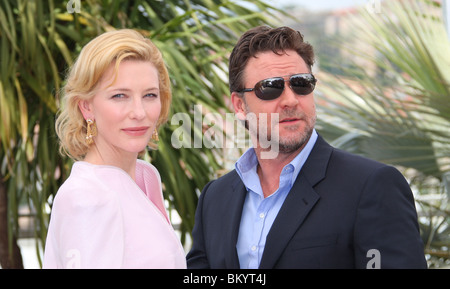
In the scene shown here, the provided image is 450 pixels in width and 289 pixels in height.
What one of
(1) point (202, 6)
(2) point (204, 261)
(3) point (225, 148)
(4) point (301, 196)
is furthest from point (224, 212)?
(1) point (202, 6)

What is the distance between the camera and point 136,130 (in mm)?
1295

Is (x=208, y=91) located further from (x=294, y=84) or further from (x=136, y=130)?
(x=136, y=130)

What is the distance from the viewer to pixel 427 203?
114 inches

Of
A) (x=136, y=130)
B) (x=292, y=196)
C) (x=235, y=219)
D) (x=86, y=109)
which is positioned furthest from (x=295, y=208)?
(x=86, y=109)

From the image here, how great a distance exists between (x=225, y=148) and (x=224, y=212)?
1.81 meters

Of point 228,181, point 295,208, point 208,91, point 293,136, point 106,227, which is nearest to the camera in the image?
point 106,227

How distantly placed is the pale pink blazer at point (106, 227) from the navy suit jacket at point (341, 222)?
0.89 feet

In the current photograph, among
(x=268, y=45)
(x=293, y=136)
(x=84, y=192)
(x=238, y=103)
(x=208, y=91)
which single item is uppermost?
(x=208, y=91)

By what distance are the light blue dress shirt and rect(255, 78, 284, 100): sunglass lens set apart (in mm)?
141

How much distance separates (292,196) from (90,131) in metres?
0.48

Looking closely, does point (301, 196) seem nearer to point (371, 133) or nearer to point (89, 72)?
point (89, 72)

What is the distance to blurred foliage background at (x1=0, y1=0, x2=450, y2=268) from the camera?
9.05ft

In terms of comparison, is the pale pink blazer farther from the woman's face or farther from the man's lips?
the man's lips

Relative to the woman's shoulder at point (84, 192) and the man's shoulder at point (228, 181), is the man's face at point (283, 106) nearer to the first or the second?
the man's shoulder at point (228, 181)
